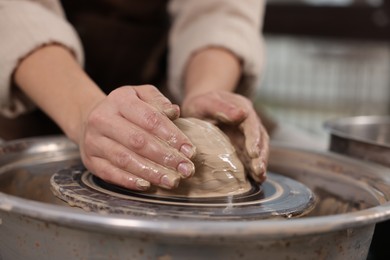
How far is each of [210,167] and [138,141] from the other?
13cm

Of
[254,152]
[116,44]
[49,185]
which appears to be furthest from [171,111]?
[116,44]

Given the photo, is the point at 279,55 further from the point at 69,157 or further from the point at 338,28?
the point at 69,157

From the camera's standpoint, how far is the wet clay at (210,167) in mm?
737

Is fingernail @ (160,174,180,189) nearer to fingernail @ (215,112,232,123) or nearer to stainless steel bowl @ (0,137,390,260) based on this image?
stainless steel bowl @ (0,137,390,260)

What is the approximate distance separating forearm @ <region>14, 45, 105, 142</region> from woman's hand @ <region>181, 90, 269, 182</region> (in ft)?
0.59

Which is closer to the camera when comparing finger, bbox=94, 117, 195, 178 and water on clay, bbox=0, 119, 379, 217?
finger, bbox=94, 117, 195, 178

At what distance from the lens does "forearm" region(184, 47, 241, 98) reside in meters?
1.12

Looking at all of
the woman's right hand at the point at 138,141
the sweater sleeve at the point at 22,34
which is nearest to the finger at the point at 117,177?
the woman's right hand at the point at 138,141

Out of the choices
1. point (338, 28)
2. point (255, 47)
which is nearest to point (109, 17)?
point (255, 47)

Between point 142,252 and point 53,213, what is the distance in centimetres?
10

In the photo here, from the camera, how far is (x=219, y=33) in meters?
1.23

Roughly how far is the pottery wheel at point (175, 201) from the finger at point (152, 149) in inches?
2.2

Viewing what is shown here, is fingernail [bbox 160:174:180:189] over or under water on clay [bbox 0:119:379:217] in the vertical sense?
over

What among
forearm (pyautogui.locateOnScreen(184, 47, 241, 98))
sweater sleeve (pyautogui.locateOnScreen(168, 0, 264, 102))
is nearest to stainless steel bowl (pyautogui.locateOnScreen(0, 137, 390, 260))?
forearm (pyautogui.locateOnScreen(184, 47, 241, 98))
